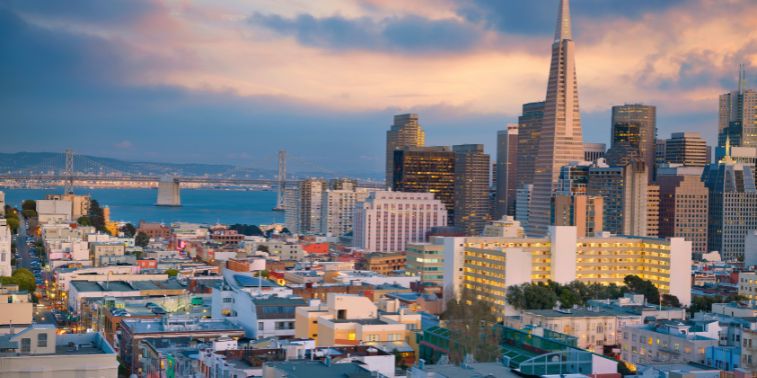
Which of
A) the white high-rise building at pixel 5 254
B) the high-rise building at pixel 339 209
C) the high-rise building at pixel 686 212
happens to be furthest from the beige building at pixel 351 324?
the high-rise building at pixel 339 209

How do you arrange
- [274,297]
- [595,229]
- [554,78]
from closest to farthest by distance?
Result: [274,297] < [595,229] < [554,78]

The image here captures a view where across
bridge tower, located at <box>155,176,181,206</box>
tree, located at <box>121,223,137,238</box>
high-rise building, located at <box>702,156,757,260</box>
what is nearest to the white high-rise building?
tree, located at <box>121,223,137,238</box>

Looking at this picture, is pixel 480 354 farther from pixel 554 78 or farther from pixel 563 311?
pixel 554 78

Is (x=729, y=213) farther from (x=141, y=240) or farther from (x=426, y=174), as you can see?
(x=141, y=240)

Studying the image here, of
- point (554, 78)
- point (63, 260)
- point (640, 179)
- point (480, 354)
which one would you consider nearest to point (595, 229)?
point (640, 179)

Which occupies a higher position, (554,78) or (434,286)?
(554,78)

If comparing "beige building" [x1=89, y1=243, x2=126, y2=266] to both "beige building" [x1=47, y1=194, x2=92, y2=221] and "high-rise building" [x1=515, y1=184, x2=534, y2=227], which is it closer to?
"beige building" [x1=47, y1=194, x2=92, y2=221]

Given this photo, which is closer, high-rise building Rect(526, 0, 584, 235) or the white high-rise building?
the white high-rise building
